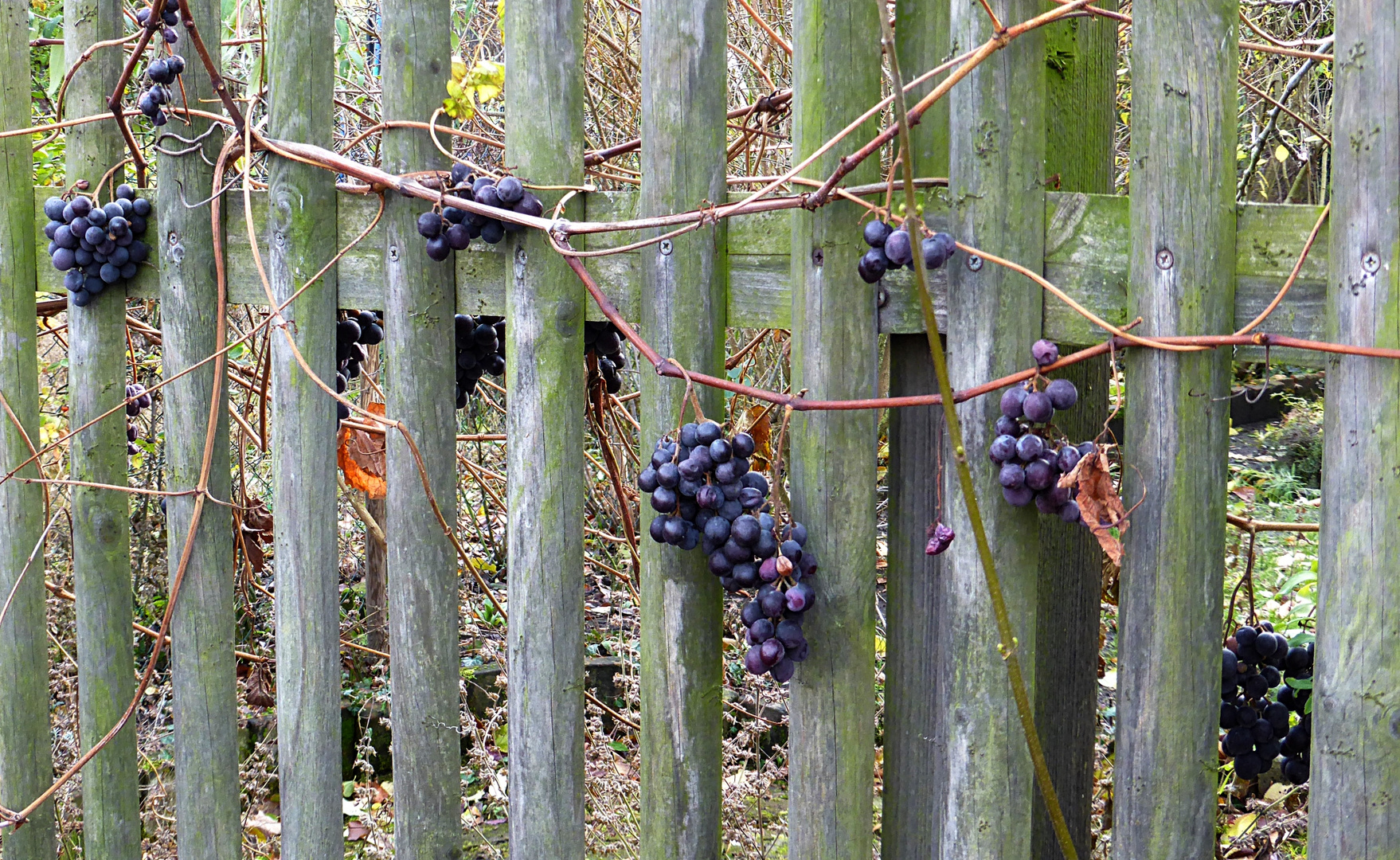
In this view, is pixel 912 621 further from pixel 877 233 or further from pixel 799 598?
pixel 877 233

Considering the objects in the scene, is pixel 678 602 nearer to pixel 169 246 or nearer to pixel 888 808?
pixel 888 808

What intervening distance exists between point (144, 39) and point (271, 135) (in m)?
0.35

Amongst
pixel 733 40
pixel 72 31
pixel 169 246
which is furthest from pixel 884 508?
pixel 72 31

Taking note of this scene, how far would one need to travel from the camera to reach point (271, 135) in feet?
7.91

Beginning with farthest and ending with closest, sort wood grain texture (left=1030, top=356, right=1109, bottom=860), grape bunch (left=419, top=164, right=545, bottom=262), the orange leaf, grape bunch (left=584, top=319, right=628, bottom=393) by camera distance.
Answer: the orange leaf < grape bunch (left=584, top=319, right=628, bottom=393) < wood grain texture (left=1030, top=356, right=1109, bottom=860) < grape bunch (left=419, top=164, right=545, bottom=262)

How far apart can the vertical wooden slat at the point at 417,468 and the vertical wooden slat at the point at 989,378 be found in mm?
1012

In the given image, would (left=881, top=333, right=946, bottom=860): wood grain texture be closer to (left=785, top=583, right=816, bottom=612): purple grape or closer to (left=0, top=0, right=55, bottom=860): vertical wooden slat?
(left=785, top=583, right=816, bottom=612): purple grape

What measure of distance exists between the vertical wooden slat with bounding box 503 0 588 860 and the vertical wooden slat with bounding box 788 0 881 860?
1.46ft

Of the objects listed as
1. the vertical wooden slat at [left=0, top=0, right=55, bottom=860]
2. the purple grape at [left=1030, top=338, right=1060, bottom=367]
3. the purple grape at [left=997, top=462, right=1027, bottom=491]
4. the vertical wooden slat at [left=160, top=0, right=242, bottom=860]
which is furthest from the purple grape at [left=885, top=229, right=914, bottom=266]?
the vertical wooden slat at [left=0, top=0, right=55, bottom=860]

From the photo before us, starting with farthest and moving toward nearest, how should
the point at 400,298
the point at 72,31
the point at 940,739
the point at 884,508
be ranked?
the point at 884,508
the point at 72,31
the point at 400,298
the point at 940,739

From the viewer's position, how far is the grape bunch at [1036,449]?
1.71 m

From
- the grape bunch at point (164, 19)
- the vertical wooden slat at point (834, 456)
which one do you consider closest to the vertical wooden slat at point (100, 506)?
the grape bunch at point (164, 19)

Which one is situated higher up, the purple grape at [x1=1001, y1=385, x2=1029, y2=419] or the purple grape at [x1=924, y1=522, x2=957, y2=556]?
the purple grape at [x1=1001, y1=385, x2=1029, y2=419]

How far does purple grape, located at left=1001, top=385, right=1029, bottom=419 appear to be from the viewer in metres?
Answer: 1.73
